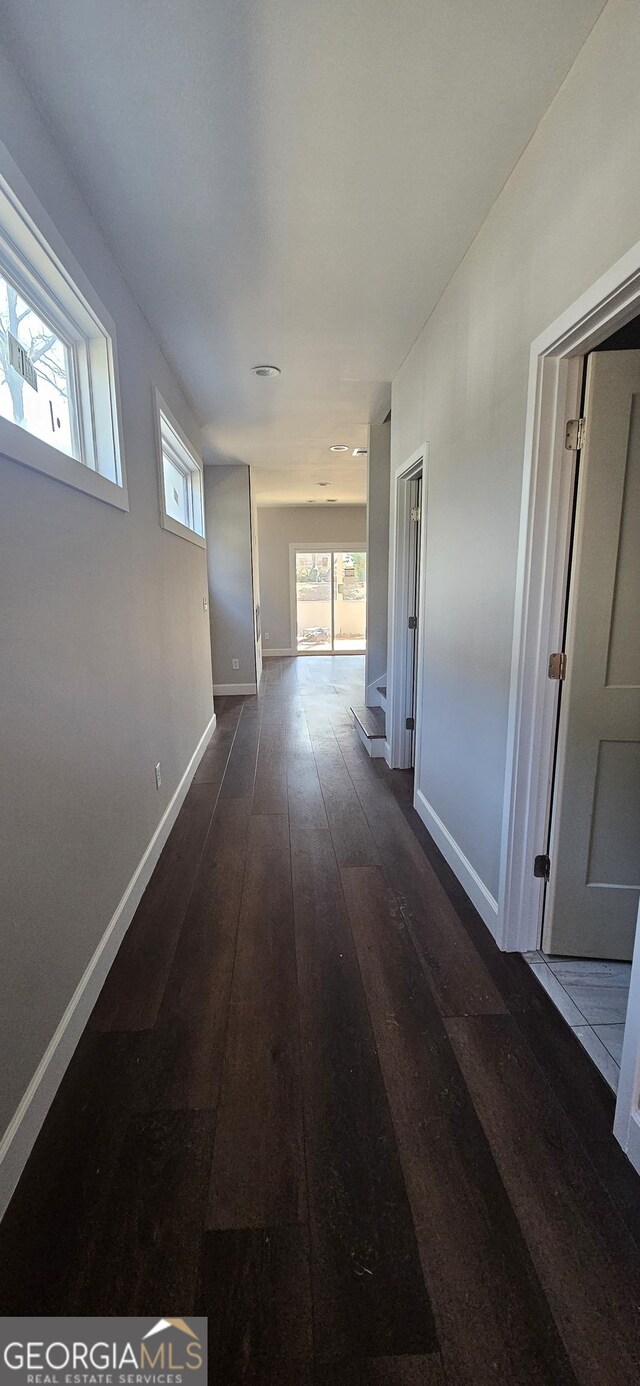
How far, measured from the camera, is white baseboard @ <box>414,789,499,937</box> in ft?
6.82

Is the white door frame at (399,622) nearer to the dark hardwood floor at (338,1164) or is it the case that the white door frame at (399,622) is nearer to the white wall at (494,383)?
the white wall at (494,383)

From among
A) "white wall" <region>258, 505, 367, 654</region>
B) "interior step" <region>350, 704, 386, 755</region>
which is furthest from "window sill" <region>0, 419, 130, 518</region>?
"white wall" <region>258, 505, 367, 654</region>

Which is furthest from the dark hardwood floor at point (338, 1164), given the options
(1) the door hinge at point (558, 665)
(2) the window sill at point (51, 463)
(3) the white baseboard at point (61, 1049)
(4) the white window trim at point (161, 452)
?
(4) the white window trim at point (161, 452)

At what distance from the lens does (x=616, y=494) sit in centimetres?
164

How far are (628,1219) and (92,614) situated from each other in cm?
207

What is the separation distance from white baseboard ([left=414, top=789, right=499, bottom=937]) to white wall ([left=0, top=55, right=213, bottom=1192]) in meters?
1.38

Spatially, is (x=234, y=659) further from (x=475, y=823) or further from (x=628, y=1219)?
(x=628, y=1219)

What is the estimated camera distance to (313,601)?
32.1ft

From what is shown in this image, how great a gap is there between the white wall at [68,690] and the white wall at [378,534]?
2.22 meters

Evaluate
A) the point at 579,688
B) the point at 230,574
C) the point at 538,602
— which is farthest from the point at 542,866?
the point at 230,574

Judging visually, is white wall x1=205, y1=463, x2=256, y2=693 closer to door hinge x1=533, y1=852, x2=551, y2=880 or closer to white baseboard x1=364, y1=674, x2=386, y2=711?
white baseboard x1=364, y1=674, x2=386, y2=711

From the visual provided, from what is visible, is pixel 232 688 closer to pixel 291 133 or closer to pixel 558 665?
pixel 558 665

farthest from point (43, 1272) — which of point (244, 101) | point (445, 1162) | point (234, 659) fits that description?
point (234, 659)

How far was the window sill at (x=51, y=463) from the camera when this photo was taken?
1.23 meters
